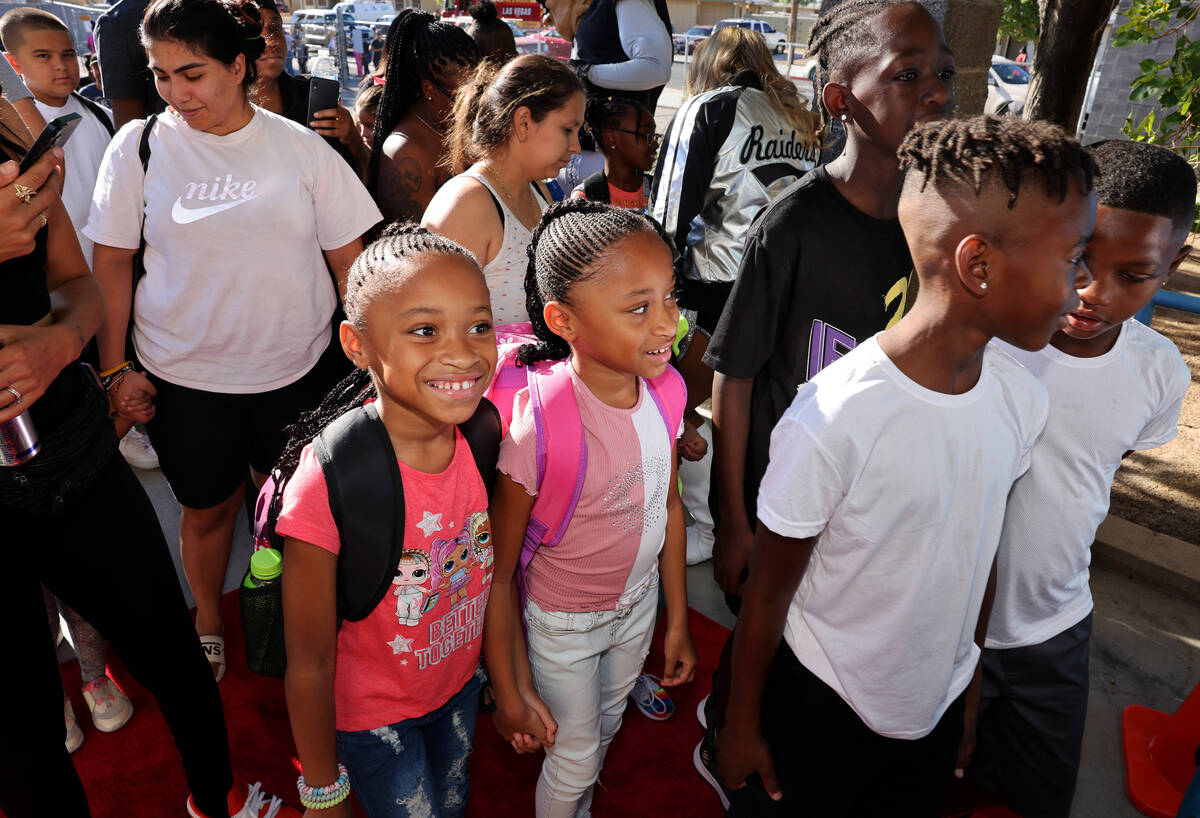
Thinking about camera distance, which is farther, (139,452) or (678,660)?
(139,452)

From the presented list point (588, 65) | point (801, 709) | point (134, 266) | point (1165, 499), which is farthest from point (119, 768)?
point (1165, 499)

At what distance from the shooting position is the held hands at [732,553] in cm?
218

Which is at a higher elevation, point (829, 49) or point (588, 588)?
point (829, 49)

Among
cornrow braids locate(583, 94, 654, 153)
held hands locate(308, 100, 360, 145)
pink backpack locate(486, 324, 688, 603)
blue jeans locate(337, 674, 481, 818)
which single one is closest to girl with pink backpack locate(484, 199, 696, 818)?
pink backpack locate(486, 324, 688, 603)

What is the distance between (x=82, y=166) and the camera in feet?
11.1

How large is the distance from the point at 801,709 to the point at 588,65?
381cm

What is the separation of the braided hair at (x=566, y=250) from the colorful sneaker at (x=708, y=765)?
105 centimetres

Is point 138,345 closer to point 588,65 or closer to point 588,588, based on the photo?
point 588,588

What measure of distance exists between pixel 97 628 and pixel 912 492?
1.78m

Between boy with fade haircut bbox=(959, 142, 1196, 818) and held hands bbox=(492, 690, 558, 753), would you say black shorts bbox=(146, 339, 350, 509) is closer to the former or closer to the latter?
held hands bbox=(492, 690, 558, 753)

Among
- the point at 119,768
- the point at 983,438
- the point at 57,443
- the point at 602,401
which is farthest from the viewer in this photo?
the point at 119,768

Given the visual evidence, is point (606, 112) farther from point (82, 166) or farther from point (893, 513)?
point (893, 513)

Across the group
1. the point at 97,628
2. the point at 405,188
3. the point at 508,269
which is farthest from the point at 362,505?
the point at 405,188

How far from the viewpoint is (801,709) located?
1.68m
